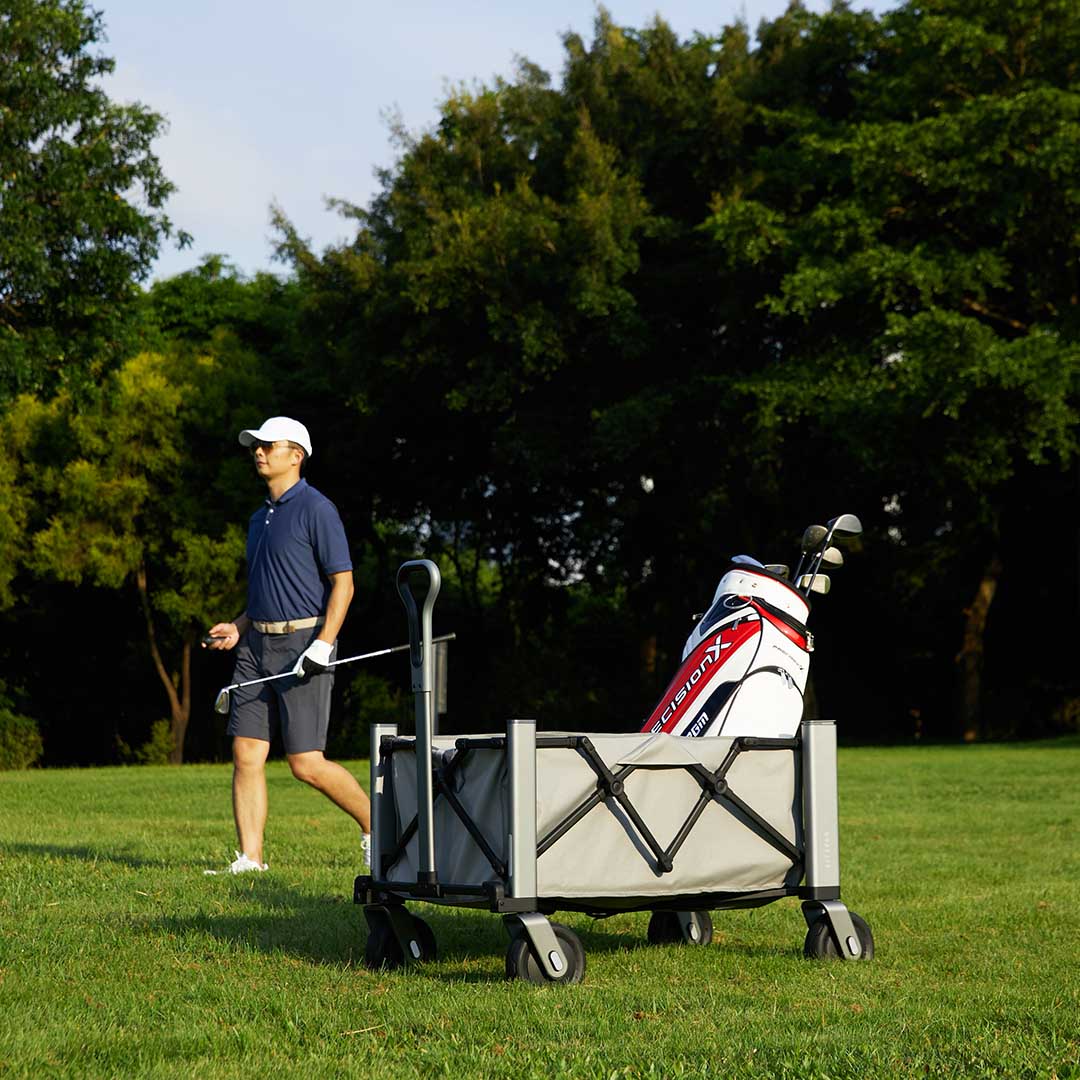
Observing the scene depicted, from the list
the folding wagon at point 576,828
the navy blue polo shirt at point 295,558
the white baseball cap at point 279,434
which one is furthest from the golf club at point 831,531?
the white baseball cap at point 279,434

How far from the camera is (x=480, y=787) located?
5.58m

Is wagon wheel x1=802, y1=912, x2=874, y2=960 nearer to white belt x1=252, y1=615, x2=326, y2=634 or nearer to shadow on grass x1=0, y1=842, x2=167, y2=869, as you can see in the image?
white belt x1=252, y1=615, x2=326, y2=634

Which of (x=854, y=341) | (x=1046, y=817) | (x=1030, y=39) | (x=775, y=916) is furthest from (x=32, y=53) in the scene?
(x=775, y=916)

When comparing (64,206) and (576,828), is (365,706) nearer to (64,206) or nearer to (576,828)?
(64,206)

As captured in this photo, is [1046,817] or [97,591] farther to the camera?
[97,591]

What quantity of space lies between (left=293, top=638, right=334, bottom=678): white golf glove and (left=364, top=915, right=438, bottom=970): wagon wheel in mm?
2289

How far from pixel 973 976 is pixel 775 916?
1.77 meters

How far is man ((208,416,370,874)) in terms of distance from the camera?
27.1ft

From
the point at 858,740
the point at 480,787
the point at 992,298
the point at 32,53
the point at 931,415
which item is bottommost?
the point at 858,740

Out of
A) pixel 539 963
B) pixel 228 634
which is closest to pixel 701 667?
pixel 539 963

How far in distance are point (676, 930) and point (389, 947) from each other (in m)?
1.30

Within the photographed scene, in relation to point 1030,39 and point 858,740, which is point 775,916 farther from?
point 858,740

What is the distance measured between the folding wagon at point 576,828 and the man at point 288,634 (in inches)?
84.0

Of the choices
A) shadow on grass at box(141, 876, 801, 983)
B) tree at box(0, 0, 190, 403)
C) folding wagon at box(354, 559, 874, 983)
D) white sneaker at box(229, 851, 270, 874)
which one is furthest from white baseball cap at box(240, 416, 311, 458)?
tree at box(0, 0, 190, 403)
